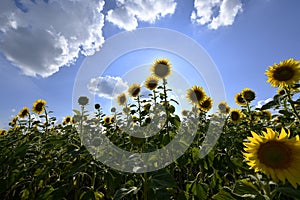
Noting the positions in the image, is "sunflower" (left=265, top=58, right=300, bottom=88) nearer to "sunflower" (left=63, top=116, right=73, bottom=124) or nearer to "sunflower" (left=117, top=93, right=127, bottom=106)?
"sunflower" (left=117, top=93, right=127, bottom=106)

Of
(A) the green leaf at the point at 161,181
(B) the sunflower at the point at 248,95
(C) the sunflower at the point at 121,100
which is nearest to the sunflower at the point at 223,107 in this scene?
(B) the sunflower at the point at 248,95

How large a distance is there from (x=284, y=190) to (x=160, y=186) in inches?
28.7

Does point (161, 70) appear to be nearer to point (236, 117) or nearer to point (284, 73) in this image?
point (284, 73)

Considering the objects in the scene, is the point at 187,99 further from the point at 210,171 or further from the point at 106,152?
the point at 106,152

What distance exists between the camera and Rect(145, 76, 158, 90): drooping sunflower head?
4.06 meters

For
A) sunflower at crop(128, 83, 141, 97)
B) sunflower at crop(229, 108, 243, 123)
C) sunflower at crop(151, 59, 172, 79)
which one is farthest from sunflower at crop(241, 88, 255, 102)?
sunflower at crop(128, 83, 141, 97)

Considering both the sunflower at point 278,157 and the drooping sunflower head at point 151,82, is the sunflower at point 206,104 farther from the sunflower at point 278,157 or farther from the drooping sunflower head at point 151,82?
the sunflower at point 278,157

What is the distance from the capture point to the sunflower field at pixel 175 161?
1287 millimetres

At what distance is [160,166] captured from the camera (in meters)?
2.17

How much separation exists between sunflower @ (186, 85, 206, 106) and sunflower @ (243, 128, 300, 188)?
9.54ft

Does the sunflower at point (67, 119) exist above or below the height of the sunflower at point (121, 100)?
above

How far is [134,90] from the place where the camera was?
478cm

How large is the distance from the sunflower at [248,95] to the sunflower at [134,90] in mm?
2178

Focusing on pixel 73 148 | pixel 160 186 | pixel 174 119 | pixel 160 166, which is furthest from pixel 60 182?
pixel 174 119
